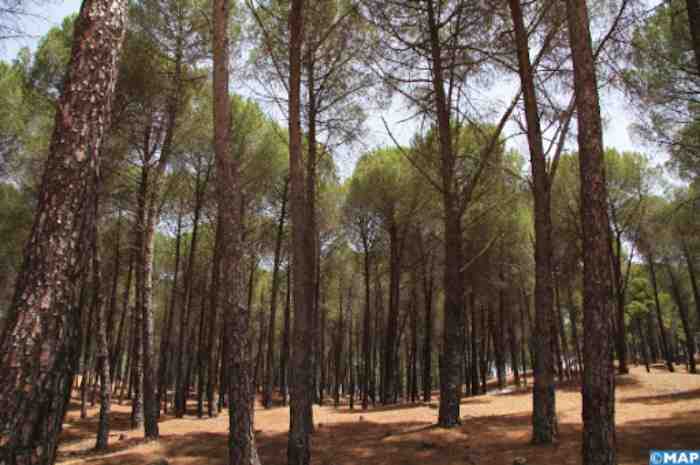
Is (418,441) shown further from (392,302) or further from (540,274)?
(392,302)

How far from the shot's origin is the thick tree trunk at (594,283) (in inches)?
207

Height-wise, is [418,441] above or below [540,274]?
below

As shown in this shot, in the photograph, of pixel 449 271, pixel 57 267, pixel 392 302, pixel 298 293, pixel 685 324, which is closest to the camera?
pixel 57 267

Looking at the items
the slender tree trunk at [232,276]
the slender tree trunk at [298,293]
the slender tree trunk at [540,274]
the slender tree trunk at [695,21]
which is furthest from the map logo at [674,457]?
the slender tree trunk at [695,21]

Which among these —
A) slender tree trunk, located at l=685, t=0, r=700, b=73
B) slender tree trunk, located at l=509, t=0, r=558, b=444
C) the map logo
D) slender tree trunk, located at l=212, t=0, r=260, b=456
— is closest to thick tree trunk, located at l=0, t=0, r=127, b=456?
slender tree trunk, located at l=212, t=0, r=260, b=456

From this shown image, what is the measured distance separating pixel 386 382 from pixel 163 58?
48.3 feet

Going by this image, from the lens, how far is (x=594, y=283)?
559 cm

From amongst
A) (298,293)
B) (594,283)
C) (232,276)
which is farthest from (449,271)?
(232,276)

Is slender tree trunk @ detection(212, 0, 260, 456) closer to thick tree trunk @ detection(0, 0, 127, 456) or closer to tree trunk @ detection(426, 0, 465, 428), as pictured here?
thick tree trunk @ detection(0, 0, 127, 456)

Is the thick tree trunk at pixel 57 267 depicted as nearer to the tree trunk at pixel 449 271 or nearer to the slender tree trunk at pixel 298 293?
the slender tree trunk at pixel 298 293

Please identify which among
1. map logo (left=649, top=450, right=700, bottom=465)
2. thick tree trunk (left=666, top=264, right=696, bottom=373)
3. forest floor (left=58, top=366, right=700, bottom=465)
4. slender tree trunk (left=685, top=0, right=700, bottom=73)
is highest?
slender tree trunk (left=685, top=0, right=700, bottom=73)

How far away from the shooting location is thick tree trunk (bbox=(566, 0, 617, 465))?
17.3 ft

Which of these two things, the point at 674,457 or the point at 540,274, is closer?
the point at 674,457

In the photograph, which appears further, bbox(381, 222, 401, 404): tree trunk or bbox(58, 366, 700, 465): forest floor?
bbox(381, 222, 401, 404): tree trunk
